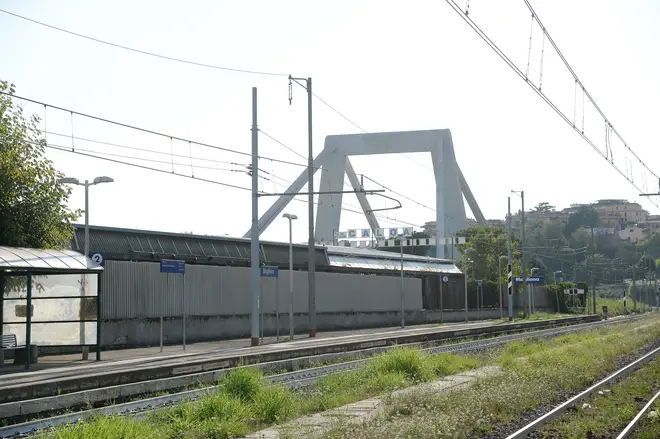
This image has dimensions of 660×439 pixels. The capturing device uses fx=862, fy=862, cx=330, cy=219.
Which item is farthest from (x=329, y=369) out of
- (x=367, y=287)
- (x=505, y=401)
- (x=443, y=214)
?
(x=443, y=214)

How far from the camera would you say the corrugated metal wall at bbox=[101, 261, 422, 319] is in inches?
1361

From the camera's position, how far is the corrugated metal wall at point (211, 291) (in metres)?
34.6

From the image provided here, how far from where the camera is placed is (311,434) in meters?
11.7

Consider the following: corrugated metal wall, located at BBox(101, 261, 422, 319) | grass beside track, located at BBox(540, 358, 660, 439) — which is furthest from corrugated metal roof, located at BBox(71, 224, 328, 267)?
grass beside track, located at BBox(540, 358, 660, 439)

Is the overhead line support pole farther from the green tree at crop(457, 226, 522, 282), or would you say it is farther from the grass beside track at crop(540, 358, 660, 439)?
the green tree at crop(457, 226, 522, 282)

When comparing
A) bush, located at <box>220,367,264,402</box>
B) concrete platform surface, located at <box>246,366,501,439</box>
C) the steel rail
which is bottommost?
the steel rail

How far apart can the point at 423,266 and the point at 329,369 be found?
5458 cm

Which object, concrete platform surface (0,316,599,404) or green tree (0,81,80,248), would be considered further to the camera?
green tree (0,81,80,248)

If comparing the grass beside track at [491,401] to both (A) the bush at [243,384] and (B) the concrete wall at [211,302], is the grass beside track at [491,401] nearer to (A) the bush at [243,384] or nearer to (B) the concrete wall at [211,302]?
(A) the bush at [243,384]

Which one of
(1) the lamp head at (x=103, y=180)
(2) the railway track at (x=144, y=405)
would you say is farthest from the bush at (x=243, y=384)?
(1) the lamp head at (x=103, y=180)

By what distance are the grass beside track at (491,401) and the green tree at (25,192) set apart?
14.5 metres

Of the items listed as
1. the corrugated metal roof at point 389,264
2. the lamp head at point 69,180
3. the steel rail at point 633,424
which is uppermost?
the lamp head at point 69,180

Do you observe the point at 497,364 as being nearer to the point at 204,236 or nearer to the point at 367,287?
the point at 204,236

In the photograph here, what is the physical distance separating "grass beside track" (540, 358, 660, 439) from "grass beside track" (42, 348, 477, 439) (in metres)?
3.96
